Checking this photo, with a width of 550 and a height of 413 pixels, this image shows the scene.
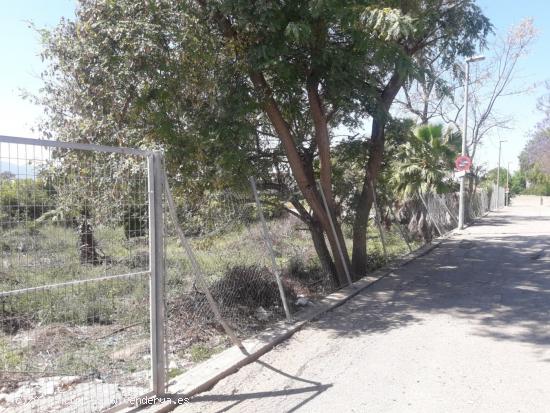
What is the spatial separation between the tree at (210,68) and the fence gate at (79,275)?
2.10 metres

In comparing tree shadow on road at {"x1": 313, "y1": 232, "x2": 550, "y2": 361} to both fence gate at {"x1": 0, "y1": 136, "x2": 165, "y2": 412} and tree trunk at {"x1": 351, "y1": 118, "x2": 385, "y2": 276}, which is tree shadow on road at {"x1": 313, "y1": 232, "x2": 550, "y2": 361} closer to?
tree trunk at {"x1": 351, "y1": 118, "x2": 385, "y2": 276}

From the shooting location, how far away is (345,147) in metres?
11.8

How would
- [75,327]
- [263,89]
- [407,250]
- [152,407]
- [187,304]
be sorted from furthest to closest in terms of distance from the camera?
[407,250] → [263,89] → [187,304] → [75,327] → [152,407]

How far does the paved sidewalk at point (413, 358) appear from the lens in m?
4.70

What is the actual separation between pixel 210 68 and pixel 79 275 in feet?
16.6

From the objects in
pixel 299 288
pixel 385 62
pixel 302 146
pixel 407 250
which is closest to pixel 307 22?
pixel 385 62

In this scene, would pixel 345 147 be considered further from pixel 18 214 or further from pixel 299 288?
pixel 18 214

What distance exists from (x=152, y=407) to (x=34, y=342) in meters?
1.74

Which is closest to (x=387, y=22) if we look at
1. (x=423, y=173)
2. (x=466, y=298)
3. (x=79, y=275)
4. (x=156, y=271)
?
(x=466, y=298)

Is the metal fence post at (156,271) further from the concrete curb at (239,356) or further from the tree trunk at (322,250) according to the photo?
the tree trunk at (322,250)

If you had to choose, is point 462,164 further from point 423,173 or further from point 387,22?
point 387,22

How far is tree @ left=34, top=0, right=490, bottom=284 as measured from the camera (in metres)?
Answer: 7.82

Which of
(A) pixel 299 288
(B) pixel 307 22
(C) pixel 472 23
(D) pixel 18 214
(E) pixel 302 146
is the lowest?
(A) pixel 299 288

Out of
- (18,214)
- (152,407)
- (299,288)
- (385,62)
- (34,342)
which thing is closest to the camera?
(18,214)
